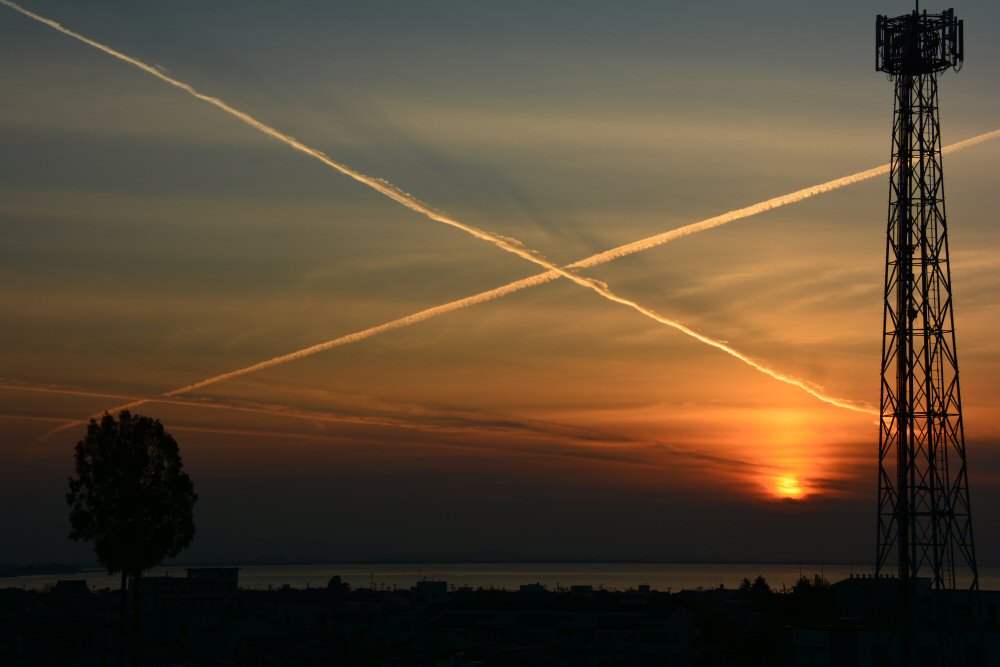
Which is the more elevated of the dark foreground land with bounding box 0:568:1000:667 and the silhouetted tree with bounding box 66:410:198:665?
the silhouetted tree with bounding box 66:410:198:665

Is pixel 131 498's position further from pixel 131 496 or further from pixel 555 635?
pixel 555 635

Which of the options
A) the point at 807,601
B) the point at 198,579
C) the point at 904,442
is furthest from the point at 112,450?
the point at 198,579

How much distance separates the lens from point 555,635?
9150cm

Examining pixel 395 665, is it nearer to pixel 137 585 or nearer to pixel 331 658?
pixel 331 658

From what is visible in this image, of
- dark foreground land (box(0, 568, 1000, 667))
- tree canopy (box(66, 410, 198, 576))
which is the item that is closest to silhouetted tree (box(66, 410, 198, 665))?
tree canopy (box(66, 410, 198, 576))

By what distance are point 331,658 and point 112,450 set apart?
128 feet

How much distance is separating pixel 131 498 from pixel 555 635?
1894 inches

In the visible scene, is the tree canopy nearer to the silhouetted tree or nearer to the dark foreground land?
the silhouetted tree

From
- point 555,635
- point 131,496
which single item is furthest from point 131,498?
point 555,635

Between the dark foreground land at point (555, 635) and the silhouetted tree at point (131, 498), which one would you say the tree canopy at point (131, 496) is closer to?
the silhouetted tree at point (131, 498)

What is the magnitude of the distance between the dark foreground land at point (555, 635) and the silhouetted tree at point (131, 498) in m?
15.1

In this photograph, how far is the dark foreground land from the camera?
57.4 meters

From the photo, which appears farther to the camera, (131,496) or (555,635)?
(555,635)

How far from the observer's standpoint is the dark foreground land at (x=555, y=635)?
57.4m
